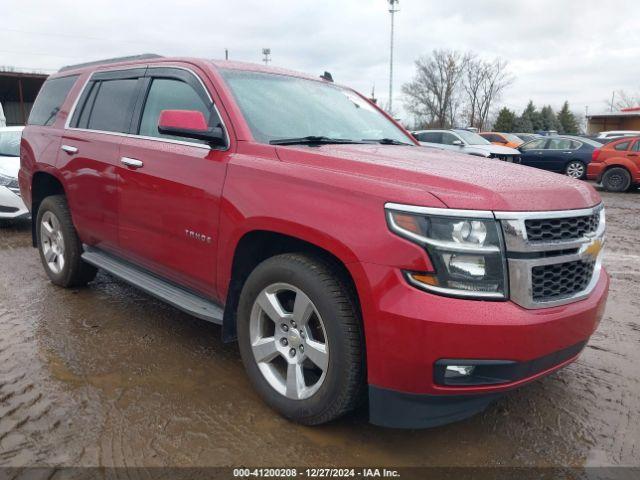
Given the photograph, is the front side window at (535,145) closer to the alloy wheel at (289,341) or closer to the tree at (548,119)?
the alloy wheel at (289,341)

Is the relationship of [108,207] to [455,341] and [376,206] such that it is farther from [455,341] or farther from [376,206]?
[455,341]

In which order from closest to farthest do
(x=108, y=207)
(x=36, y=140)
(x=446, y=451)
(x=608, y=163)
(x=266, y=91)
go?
(x=446, y=451) → (x=266, y=91) → (x=108, y=207) → (x=36, y=140) → (x=608, y=163)

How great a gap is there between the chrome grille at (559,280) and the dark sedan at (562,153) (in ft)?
49.6

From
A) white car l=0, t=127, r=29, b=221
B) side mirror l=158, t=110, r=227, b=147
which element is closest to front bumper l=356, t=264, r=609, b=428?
side mirror l=158, t=110, r=227, b=147

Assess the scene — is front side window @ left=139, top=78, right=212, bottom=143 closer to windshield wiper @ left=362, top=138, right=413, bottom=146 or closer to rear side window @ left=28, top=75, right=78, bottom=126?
windshield wiper @ left=362, top=138, right=413, bottom=146

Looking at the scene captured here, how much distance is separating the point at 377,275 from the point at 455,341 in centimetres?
41

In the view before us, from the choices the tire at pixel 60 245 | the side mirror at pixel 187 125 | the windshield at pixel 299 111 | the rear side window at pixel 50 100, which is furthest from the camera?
the rear side window at pixel 50 100

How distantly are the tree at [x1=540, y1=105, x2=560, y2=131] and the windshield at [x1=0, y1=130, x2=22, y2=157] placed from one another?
66.9 m

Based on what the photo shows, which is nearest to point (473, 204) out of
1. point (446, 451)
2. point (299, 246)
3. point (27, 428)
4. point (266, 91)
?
point (299, 246)

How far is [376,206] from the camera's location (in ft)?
7.27

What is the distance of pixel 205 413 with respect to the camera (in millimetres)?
2760

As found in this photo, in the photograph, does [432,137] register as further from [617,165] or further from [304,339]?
[304,339]

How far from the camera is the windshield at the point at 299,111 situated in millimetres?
3119

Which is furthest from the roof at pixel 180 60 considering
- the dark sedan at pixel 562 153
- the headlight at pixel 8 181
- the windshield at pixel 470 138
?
the dark sedan at pixel 562 153
